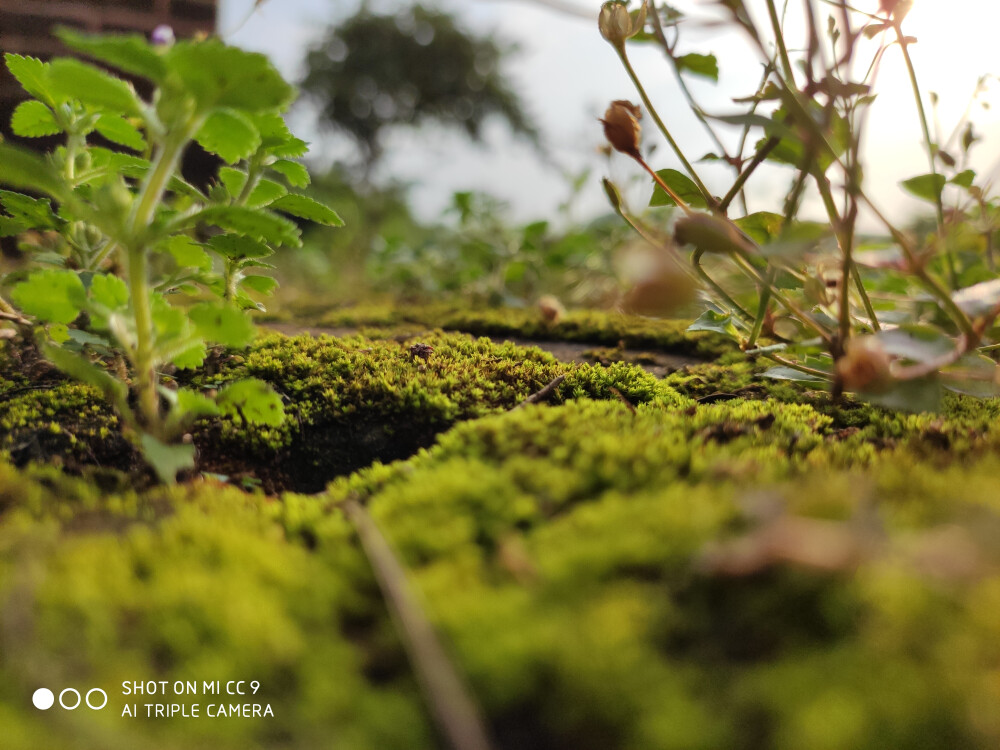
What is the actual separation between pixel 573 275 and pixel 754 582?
3.00m

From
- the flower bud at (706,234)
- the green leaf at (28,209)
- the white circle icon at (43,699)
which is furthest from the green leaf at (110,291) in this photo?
the flower bud at (706,234)

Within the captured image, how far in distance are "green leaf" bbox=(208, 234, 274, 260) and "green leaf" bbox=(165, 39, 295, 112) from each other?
0.32m

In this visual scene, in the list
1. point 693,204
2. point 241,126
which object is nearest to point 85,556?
point 241,126

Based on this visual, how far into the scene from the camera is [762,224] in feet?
4.09

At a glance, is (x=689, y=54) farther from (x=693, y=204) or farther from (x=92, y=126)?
(x=92, y=126)

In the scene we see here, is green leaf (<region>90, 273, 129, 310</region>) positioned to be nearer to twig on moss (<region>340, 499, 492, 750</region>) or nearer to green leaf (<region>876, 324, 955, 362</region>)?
twig on moss (<region>340, 499, 492, 750</region>)

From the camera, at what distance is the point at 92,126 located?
1.23 metres

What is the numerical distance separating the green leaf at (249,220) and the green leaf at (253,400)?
0.23 metres

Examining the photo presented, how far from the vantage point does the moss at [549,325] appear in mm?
1978

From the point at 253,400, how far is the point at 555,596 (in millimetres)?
621

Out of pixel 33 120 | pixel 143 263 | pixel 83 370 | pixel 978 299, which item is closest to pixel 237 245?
pixel 143 263

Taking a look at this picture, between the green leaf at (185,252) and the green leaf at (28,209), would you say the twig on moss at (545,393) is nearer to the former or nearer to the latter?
the green leaf at (185,252)

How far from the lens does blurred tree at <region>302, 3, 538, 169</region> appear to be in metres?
8.91

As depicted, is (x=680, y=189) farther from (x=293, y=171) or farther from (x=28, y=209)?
(x=28, y=209)
